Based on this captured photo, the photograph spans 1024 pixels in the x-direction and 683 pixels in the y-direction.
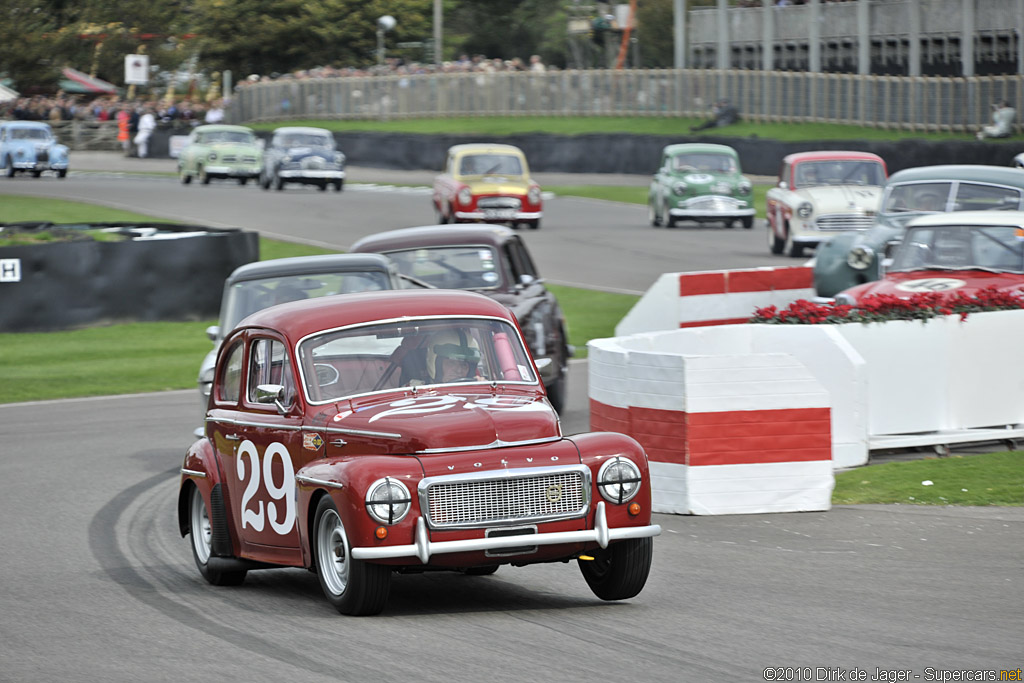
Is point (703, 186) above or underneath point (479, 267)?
above

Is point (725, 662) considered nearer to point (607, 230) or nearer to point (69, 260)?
point (69, 260)

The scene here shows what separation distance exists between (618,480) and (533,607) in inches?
30.5

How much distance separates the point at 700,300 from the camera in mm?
17859

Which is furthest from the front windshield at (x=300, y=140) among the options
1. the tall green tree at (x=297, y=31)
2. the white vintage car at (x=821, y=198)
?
the tall green tree at (x=297, y=31)

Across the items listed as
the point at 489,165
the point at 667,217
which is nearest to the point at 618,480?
the point at 489,165

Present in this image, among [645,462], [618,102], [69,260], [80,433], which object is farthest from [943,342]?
[618,102]

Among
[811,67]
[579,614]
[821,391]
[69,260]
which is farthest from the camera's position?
[811,67]

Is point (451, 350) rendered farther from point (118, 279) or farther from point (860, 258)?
point (118, 279)

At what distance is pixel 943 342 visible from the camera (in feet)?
40.3

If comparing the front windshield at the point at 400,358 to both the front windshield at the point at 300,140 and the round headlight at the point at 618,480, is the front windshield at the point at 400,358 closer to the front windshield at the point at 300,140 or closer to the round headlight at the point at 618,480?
the round headlight at the point at 618,480

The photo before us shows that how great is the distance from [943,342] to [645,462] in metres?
5.55

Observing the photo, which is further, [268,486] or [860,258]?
[860,258]

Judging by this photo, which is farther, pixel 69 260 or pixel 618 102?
pixel 618 102

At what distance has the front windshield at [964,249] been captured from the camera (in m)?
15.3
